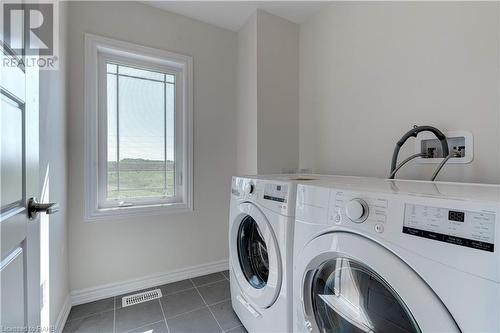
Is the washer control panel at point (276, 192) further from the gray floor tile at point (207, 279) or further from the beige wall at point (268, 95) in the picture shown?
the gray floor tile at point (207, 279)

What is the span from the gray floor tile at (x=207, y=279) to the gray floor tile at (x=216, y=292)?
0.20 ft

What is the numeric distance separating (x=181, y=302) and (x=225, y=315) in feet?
1.21

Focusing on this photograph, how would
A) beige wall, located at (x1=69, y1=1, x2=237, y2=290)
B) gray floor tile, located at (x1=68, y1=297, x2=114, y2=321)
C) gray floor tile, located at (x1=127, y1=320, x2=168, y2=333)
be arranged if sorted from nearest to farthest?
gray floor tile, located at (x1=127, y1=320, x2=168, y2=333) < gray floor tile, located at (x1=68, y1=297, x2=114, y2=321) < beige wall, located at (x1=69, y1=1, x2=237, y2=290)

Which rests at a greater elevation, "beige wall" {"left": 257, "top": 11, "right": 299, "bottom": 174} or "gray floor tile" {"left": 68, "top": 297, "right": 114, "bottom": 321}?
"beige wall" {"left": 257, "top": 11, "right": 299, "bottom": 174}

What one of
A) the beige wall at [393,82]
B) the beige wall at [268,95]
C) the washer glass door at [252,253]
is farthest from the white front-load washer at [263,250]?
the beige wall at [268,95]

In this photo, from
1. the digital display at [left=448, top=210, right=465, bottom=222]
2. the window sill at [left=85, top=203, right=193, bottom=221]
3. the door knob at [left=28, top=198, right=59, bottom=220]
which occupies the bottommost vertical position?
the window sill at [left=85, top=203, right=193, bottom=221]

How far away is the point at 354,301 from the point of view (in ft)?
2.54

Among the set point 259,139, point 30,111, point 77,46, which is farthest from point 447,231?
point 77,46

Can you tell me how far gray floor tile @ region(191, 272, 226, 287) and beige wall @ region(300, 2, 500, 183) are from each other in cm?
130

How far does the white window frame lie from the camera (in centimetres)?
168

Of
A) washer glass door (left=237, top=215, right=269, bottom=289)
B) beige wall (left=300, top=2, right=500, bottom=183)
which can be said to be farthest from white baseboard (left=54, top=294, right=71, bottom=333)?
beige wall (left=300, top=2, right=500, bottom=183)

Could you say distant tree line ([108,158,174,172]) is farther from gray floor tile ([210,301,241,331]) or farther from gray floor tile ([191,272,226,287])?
gray floor tile ([210,301,241,331])

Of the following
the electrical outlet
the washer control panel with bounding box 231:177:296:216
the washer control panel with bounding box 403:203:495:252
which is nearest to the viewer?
the washer control panel with bounding box 403:203:495:252

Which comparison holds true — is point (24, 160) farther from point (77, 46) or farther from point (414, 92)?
point (414, 92)
